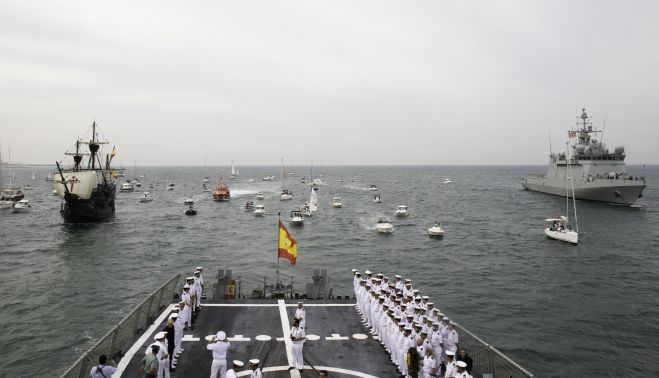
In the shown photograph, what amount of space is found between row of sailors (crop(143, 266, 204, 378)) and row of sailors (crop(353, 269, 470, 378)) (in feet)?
25.3

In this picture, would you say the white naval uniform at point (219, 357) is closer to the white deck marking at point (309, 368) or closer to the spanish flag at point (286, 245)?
the white deck marking at point (309, 368)

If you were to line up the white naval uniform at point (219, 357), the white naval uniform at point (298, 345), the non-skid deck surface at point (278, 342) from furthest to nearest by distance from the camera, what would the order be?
the non-skid deck surface at point (278, 342) < the white naval uniform at point (298, 345) < the white naval uniform at point (219, 357)

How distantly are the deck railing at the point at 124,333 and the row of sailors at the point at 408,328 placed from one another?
31.4 feet

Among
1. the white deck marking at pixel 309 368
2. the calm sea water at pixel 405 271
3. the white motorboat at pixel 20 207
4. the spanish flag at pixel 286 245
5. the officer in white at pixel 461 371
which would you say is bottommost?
the calm sea water at pixel 405 271

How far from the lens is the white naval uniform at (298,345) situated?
14.7m

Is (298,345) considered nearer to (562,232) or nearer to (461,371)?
(461,371)

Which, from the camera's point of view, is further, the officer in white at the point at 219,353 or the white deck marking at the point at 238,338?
the white deck marking at the point at 238,338

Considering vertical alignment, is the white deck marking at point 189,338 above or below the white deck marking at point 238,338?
below

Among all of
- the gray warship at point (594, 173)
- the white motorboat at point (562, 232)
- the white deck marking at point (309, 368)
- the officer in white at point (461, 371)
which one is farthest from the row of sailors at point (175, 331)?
the gray warship at point (594, 173)

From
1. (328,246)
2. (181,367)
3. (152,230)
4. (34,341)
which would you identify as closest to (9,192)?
(152,230)

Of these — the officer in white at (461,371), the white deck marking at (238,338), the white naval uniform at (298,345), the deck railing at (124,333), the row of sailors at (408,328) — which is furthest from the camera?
the white deck marking at (238,338)

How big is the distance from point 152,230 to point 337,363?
6401 centimetres

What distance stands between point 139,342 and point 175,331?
250 cm

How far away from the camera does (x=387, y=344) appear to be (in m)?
16.8
